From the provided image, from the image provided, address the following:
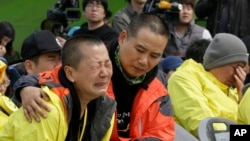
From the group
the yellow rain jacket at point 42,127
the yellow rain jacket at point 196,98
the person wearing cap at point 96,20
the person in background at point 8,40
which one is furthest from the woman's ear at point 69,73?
the person in background at point 8,40

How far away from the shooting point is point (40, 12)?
32.7ft

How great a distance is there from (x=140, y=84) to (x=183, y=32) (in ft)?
12.9

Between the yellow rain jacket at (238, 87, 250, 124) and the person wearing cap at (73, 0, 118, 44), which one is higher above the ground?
the yellow rain jacket at (238, 87, 250, 124)

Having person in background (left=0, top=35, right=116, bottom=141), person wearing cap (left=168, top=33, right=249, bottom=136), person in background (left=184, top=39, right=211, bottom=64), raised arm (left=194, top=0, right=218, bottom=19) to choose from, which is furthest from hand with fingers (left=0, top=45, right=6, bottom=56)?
person in background (left=0, top=35, right=116, bottom=141)

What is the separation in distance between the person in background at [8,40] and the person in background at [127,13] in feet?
4.07

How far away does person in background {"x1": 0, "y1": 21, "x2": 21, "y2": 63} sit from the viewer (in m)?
8.52

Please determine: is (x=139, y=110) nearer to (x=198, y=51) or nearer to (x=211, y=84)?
(x=211, y=84)

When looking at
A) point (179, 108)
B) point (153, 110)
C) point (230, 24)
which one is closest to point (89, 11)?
point (230, 24)

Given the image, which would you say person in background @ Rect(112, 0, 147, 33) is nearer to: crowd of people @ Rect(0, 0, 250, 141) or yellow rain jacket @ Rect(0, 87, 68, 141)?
crowd of people @ Rect(0, 0, 250, 141)

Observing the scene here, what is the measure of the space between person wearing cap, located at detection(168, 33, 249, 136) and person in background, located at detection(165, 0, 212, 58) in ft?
7.94

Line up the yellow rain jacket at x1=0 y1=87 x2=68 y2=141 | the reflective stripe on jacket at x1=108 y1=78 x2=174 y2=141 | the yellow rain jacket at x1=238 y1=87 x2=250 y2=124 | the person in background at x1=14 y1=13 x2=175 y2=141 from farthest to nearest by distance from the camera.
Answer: the yellow rain jacket at x1=238 y1=87 x2=250 y2=124 → the reflective stripe on jacket at x1=108 y1=78 x2=174 y2=141 → the person in background at x1=14 y1=13 x2=175 y2=141 → the yellow rain jacket at x1=0 y1=87 x2=68 y2=141

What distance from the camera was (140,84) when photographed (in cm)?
447

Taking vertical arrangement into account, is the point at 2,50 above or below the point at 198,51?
below

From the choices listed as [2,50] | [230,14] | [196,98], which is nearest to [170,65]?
[196,98]
